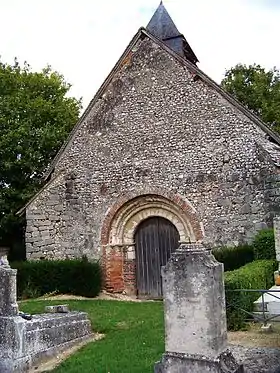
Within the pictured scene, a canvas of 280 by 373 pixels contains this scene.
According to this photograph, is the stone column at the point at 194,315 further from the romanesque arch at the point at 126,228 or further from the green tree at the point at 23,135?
the green tree at the point at 23,135

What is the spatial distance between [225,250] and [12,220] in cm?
960

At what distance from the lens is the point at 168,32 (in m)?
22.5

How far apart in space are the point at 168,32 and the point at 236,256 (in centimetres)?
1322

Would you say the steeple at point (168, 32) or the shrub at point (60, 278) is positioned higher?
the steeple at point (168, 32)

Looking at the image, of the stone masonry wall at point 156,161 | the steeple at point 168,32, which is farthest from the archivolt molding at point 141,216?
the steeple at point 168,32

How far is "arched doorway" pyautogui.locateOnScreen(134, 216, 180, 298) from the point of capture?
1523 cm

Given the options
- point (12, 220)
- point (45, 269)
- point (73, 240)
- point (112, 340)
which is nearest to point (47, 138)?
point (12, 220)

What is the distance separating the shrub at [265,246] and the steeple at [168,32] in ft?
37.6

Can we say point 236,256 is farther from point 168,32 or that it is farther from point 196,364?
point 168,32

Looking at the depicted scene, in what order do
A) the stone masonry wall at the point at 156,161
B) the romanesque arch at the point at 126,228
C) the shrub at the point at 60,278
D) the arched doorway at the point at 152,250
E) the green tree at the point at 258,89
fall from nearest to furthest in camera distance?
the stone masonry wall at the point at 156,161 < the shrub at the point at 60,278 < the romanesque arch at the point at 126,228 < the arched doorway at the point at 152,250 < the green tree at the point at 258,89

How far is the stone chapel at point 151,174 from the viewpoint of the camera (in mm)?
13836

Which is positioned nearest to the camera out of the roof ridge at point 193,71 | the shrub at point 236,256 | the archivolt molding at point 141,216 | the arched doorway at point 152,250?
the shrub at point 236,256

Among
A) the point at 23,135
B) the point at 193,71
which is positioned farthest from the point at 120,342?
the point at 23,135

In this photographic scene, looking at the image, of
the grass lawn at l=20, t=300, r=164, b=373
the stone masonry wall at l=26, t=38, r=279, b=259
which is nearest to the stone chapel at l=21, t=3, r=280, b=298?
the stone masonry wall at l=26, t=38, r=279, b=259
